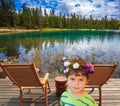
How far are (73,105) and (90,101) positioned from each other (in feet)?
0.61

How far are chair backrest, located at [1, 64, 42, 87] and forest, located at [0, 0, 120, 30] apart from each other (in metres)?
65.8

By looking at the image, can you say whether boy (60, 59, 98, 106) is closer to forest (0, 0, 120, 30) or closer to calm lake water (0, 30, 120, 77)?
calm lake water (0, 30, 120, 77)

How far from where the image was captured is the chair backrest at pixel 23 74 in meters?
4.88

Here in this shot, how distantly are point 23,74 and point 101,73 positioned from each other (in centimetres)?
146

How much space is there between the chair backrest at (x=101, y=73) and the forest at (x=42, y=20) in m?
66.0

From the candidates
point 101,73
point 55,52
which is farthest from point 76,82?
point 55,52

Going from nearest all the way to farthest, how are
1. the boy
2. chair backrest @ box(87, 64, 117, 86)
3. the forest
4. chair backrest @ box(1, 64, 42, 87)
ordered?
1. the boy
2. chair backrest @ box(1, 64, 42, 87)
3. chair backrest @ box(87, 64, 117, 86)
4. the forest

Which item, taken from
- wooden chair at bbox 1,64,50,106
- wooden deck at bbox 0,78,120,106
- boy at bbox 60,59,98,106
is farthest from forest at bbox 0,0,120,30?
boy at bbox 60,59,98,106

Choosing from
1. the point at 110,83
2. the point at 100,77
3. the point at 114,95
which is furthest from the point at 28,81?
the point at 110,83

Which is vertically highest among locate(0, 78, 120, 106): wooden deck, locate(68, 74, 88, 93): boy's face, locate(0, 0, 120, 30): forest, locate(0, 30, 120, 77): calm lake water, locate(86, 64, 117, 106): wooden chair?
locate(68, 74, 88, 93): boy's face

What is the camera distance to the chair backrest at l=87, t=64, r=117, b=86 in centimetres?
499

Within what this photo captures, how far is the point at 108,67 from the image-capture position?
4988 millimetres

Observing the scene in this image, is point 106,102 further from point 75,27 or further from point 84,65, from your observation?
point 75,27

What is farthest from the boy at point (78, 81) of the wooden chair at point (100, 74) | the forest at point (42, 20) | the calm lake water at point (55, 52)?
the forest at point (42, 20)
